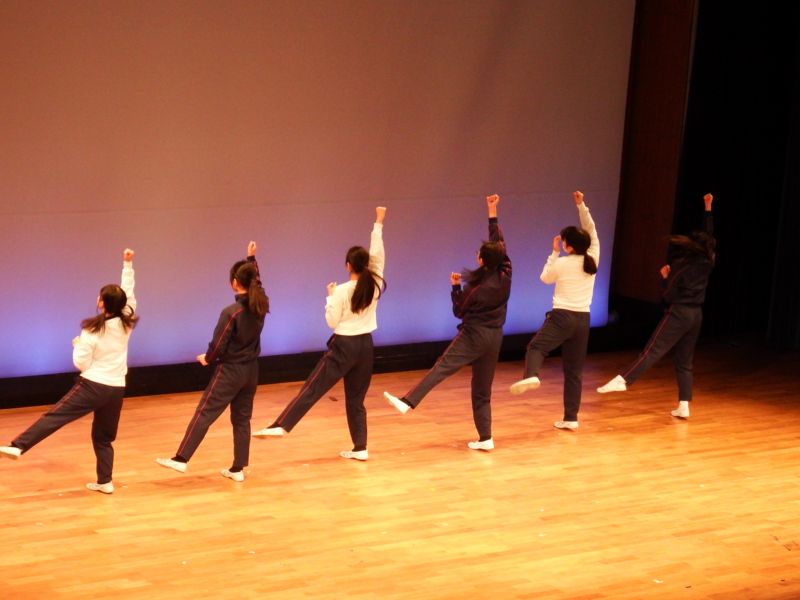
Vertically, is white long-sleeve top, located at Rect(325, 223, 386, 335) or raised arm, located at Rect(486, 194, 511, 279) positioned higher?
raised arm, located at Rect(486, 194, 511, 279)

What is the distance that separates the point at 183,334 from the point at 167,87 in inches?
63.2

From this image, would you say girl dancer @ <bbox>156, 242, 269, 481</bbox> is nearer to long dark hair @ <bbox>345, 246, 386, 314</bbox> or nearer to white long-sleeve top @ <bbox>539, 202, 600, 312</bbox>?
long dark hair @ <bbox>345, 246, 386, 314</bbox>

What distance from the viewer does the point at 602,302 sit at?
1013cm

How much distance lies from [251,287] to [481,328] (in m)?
1.40

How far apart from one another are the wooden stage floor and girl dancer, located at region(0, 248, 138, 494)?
0.31 m

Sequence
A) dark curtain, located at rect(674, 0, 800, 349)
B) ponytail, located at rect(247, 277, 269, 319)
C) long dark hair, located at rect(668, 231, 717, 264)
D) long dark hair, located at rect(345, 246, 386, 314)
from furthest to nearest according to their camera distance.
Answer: dark curtain, located at rect(674, 0, 800, 349)
long dark hair, located at rect(668, 231, 717, 264)
long dark hair, located at rect(345, 246, 386, 314)
ponytail, located at rect(247, 277, 269, 319)

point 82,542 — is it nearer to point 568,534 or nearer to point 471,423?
point 568,534

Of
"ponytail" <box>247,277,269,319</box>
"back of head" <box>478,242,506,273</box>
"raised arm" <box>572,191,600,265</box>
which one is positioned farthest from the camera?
"raised arm" <box>572,191,600,265</box>

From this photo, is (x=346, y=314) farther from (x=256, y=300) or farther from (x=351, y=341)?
(x=256, y=300)

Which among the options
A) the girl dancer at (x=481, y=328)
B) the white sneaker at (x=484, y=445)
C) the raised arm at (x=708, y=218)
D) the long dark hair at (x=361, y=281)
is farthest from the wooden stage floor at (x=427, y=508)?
the raised arm at (x=708, y=218)

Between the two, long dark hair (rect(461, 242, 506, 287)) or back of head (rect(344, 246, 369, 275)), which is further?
long dark hair (rect(461, 242, 506, 287))

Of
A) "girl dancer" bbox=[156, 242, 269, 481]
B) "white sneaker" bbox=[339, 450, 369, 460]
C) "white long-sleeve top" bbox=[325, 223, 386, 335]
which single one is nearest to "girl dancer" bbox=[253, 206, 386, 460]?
"white long-sleeve top" bbox=[325, 223, 386, 335]

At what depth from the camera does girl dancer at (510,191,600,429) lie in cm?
735

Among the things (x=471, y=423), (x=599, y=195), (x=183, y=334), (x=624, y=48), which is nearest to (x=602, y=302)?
(x=599, y=195)
